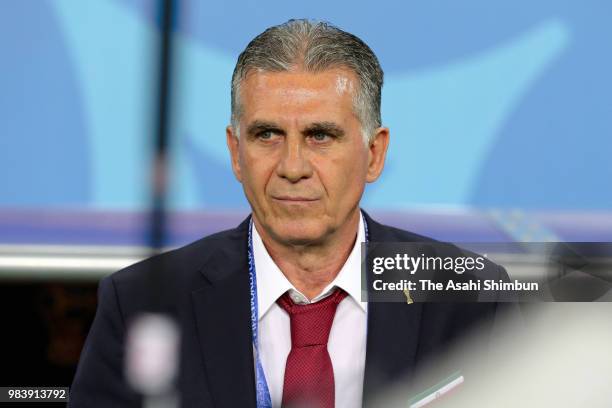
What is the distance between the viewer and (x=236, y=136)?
1060mm

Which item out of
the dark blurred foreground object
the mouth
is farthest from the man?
the dark blurred foreground object

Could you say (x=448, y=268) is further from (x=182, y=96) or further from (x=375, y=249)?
(x=182, y=96)

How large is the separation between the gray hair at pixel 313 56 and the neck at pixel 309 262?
6.3 inches

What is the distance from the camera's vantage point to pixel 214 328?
102 cm

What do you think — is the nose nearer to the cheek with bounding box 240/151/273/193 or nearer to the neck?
the cheek with bounding box 240/151/273/193

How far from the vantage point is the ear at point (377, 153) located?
1.11 m

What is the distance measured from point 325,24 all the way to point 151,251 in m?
0.48

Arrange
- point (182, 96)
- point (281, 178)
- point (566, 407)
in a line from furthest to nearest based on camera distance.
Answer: point (182, 96), point (566, 407), point (281, 178)

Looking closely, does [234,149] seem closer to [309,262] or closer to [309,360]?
[309,262]

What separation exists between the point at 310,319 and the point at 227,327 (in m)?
0.12

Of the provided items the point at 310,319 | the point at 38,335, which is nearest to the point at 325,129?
the point at 310,319

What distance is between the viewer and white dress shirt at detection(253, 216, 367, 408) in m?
1.02

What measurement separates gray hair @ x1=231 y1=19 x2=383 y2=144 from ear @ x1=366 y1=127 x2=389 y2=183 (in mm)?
32

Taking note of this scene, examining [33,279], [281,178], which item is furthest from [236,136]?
[33,279]
